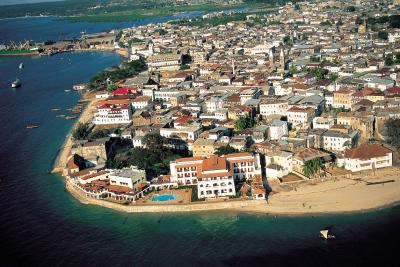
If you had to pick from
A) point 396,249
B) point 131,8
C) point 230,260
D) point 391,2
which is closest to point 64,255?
point 230,260

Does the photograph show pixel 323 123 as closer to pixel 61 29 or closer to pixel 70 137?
pixel 70 137

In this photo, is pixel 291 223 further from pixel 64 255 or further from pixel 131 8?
pixel 131 8

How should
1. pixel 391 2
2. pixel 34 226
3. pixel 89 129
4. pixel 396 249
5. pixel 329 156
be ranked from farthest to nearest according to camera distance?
1. pixel 391 2
2. pixel 89 129
3. pixel 329 156
4. pixel 34 226
5. pixel 396 249

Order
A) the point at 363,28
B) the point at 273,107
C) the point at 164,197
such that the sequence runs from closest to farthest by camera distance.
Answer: the point at 164,197, the point at 273,107, the point at 363,28

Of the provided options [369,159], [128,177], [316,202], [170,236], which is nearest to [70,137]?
[128,177]

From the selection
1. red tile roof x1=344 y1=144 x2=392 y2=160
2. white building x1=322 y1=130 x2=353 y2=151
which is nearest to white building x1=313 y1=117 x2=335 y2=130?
white building x1=322 y1=130 x2=353 y2=151

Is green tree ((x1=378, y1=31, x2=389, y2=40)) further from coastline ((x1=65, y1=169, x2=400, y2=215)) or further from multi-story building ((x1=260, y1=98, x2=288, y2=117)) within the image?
coastline ((x1=65, y1=169, x2=400, y2=215))
